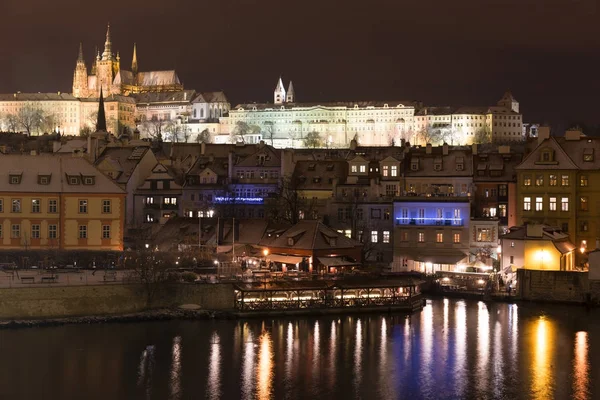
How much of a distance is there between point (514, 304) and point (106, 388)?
2589 cm

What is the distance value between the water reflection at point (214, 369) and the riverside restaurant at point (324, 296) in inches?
204

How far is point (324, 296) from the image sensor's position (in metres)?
47.9

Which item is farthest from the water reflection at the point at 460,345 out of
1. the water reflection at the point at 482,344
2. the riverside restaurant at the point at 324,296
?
the riverside restaurant at the point at 324,296

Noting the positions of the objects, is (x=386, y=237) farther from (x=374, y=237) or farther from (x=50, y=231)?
(x=50, y=231)

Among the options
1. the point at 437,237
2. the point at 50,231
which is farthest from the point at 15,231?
the point at 437,237

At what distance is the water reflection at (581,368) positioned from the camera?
34.0 metres

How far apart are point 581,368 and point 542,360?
6.01ft

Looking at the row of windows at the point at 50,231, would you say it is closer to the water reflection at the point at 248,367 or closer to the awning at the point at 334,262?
the awning at the point at 334,262

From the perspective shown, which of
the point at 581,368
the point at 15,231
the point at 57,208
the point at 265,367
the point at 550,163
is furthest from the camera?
the point at 550,163

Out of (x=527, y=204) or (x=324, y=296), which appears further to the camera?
(x=527, y=204)

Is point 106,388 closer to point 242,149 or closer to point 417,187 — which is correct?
point 417,187

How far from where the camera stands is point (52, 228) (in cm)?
5434

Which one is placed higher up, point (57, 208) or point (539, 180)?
point (539, 180)

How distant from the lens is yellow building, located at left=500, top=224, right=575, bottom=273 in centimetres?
5388
